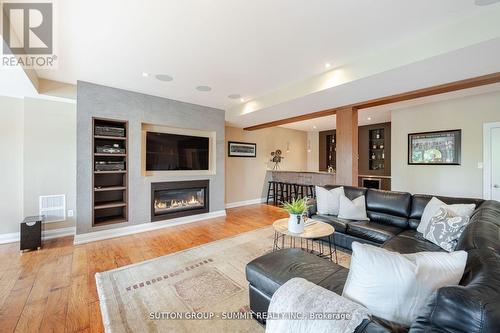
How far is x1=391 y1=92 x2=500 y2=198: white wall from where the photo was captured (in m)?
4.23

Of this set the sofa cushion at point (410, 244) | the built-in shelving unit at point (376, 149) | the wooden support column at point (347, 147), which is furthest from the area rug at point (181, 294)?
the built-in shelving unit at point (376, 149)

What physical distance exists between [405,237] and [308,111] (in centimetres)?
293

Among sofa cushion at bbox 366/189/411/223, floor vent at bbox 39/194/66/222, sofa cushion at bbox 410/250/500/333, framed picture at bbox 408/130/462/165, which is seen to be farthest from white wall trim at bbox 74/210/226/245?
framed picture at bbox 408/130/462/165

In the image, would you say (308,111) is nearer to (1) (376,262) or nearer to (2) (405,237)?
(2) (405,237)

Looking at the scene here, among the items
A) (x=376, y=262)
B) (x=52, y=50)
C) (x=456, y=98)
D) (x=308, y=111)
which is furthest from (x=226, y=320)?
(x=456, y=98)

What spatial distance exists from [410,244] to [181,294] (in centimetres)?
249

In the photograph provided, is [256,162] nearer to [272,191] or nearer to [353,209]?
[272,191]

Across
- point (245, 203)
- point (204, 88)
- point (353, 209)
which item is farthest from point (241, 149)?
point (353, 209)

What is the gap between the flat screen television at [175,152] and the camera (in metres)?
4.38

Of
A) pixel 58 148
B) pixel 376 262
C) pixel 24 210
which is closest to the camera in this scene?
pixel 376 262

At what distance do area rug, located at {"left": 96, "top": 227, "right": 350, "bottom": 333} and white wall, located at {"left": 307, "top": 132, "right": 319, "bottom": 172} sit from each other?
20.2 ft

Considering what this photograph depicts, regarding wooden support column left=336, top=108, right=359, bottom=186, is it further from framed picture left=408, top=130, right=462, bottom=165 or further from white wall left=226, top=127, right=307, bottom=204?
white wall left=226, top=127, right=307, bottom=204

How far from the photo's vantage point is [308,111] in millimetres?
4559

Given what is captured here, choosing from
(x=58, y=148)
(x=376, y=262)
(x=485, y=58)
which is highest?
(x=485, y=58)
